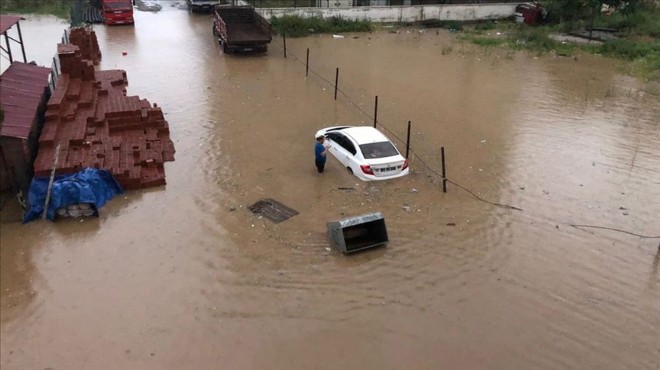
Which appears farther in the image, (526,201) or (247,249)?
(526,201)

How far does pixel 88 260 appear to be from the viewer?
404 inches

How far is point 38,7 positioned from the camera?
39.2m

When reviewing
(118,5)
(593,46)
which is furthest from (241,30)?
(593,46)

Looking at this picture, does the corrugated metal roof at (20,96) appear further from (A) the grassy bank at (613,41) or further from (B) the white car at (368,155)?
(A) the grassy bank at (613,41)

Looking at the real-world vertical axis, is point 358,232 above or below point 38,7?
below

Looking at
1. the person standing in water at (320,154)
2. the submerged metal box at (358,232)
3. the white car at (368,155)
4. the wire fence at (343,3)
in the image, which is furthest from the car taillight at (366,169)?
the wire fence at (343,3)

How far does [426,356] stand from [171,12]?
36.5 meters

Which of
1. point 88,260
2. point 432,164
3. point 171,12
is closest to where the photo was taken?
point 88,260

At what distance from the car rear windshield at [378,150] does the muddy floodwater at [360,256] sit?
855 mm

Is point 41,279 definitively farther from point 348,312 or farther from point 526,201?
point 526,201

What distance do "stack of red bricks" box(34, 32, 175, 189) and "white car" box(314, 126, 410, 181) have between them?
4937 mm

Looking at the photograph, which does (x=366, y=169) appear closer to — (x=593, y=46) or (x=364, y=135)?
(x=364, y=135)

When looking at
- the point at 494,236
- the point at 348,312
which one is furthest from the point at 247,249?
the point at 494,236

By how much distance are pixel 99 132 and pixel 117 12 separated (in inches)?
827
